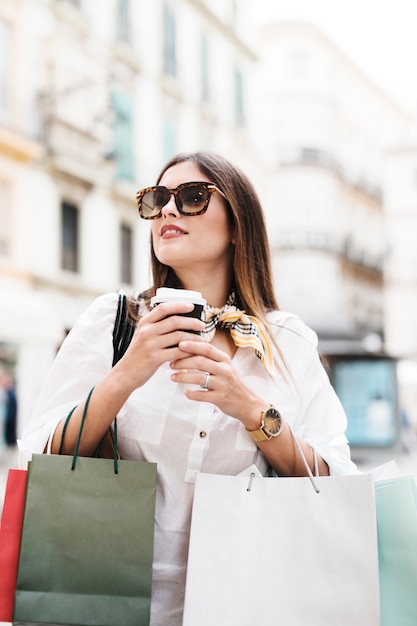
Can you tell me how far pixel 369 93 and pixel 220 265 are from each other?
36.0 m

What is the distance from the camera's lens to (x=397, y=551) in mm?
1552

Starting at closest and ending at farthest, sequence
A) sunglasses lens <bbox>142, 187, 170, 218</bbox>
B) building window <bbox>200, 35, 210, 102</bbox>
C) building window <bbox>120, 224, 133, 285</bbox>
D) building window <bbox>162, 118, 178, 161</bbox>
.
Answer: sunglasses lens <bbox>142, 187, 170, 218</bbox> < building window <bbox>120, 224, 133, 285</bbox> < building window <bbox>162, 118, 178, 161</bbox> < building window <bbox>200, 35, 210, 102</bbox>

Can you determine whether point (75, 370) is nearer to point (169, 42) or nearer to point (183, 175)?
point (183, 175)

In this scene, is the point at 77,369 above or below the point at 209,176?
below

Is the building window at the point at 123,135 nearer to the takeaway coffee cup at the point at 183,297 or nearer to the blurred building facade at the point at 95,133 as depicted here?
the blurred building facade at the point at 95,133

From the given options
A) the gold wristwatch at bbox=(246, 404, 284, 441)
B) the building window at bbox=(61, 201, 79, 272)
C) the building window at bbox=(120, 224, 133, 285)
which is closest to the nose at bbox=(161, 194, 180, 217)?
the gold wristwatch at bbox=(246, 404, 284, 441)

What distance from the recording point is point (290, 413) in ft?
5.87

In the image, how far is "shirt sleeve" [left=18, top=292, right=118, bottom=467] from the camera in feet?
5.59

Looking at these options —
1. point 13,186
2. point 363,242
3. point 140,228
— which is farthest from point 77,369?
point 363,242

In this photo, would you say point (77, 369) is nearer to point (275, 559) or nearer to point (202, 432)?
point (202, 432)

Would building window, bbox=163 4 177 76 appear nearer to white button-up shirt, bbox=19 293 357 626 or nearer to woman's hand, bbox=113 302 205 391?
white button-up shirt, bbox=19 293 357 626

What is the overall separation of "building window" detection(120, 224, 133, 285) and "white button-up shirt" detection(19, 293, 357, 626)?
15.3 meters

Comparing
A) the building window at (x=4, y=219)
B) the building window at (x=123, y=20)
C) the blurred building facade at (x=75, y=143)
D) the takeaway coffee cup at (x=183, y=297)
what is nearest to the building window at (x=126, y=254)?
the blurred building facade at (x=75, y=143)

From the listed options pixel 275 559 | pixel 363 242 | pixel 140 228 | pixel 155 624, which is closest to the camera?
pixel 275 559
